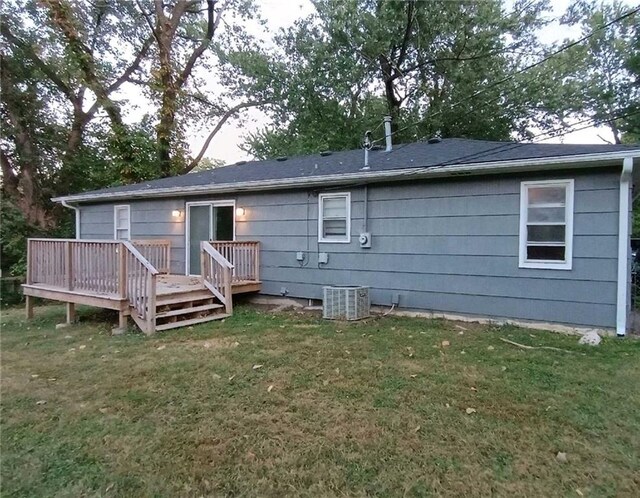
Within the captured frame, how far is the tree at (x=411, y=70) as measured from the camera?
43.5 ft

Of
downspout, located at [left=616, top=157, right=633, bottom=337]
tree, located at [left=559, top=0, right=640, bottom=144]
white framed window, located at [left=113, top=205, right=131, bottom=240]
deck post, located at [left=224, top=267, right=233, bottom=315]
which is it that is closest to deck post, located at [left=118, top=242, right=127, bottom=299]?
deck post, located at [left=224, top=267, right=233, bottom=315]

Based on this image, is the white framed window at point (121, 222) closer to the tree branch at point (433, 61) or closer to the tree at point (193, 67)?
the tree at point (193, 67)

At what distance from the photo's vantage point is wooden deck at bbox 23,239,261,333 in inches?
228

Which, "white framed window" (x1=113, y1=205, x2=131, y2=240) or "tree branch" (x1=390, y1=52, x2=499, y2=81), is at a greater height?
"tree branch" (x1=390, y1=52, x2=499, y2=81)

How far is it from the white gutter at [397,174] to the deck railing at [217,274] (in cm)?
163

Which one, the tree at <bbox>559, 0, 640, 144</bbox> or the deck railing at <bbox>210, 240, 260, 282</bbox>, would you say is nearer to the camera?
the deck railing at <bbox>210, 240, 260, 282</bbox>

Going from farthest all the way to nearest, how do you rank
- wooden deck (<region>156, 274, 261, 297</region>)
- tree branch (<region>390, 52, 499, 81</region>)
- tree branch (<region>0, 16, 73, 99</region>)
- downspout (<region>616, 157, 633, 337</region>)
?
tree branch (<region>390, 52, 499, 81</region>) → tree branch (<region>0, 16, 73, 99</region>) → wooden deck (<region>156, 274, 261, 297</region>) → downspout (<region>616, 157, 633, 337</region>)

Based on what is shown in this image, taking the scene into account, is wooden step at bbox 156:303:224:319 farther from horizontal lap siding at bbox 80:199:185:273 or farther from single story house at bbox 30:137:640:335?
horizontal lap siding at bbox 80:199:185:273

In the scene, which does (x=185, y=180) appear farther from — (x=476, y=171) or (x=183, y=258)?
(x=476, y=171)

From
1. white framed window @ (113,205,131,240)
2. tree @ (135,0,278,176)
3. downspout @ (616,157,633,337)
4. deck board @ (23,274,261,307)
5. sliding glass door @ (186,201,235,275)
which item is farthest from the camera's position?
tree @ (135,0,278,176)

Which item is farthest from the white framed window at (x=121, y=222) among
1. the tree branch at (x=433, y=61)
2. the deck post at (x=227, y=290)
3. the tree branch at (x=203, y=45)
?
the tree branch at (x=433, y=61)

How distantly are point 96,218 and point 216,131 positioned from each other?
9.27m

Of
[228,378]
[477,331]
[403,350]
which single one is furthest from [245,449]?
[477,331]

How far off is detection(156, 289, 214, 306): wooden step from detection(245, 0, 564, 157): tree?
9.37 m
